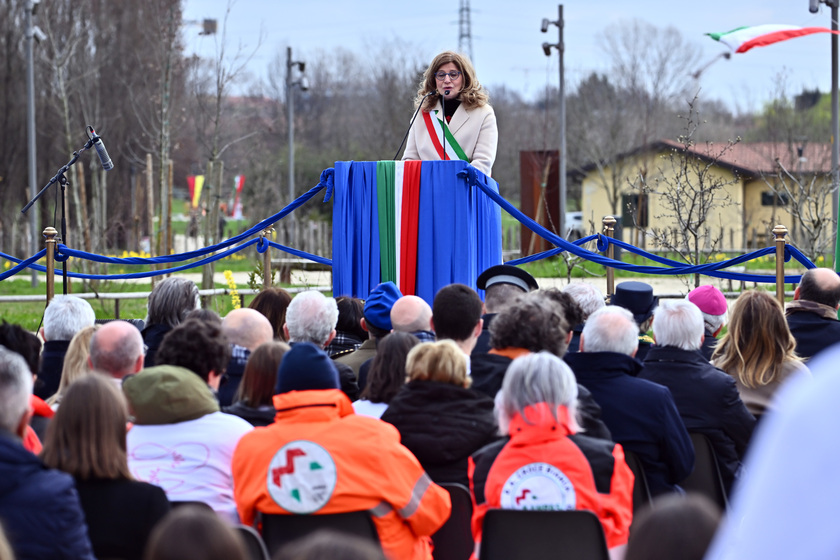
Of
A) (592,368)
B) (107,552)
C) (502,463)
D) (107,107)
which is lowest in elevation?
(107,552)

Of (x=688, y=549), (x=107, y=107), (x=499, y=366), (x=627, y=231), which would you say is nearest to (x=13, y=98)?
(x=107, y=107)

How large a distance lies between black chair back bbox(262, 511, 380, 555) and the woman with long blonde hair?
7.25ft

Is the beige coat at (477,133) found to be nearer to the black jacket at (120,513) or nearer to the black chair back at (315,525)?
the black chair back at (315,525)

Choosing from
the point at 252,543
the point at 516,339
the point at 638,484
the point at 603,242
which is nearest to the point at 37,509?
the point at 252,543

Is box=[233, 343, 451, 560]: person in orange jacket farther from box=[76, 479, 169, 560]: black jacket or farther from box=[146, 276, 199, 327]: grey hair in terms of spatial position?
box=[146, 276, 199, 327]: grey hair

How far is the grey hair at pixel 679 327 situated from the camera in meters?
4.33

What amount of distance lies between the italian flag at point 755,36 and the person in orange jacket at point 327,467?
347 inches

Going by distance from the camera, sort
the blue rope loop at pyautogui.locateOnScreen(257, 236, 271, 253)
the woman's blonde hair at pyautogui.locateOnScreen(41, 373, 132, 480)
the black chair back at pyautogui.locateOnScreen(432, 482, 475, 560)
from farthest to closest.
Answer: the blue rope loop at pyautogui.locateOnScreen(257, 236, 271, 253) < the black chair back at pyautogui.locateOnScreen(432, 482, 475, 560) < the woman's blonde hair at pyautogui.locateOnScreen(41, 373, 132, 480)

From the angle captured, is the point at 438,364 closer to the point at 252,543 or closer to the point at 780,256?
the point at 252,543

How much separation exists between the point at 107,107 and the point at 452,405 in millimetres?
29175

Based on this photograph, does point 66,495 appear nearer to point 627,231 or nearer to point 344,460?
point 344,460

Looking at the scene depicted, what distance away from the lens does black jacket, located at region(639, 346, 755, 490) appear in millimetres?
4215

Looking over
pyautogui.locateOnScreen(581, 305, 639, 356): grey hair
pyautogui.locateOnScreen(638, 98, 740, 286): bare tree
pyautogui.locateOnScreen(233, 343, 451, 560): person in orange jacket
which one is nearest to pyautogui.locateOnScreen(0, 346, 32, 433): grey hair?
pyautogui.locateOnScreen(233, 343, 451, 560): person in orange jacket

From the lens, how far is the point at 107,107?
101 ft
